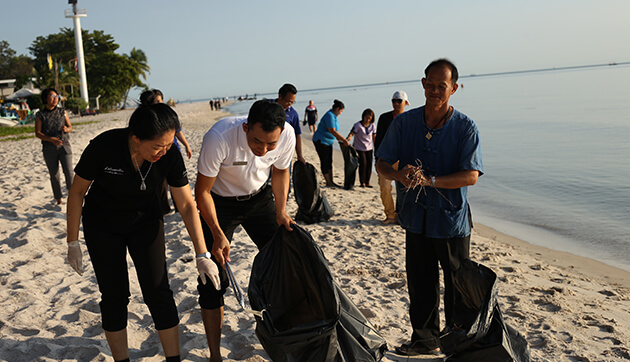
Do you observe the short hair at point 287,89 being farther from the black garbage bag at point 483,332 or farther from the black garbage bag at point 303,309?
the black garbage bag at point 483,332

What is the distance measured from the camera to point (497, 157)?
12.6 metres

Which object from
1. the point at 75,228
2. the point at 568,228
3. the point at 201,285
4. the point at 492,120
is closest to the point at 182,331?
the point at 201,285

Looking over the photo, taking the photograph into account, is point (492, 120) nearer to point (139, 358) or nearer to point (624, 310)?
point (624, 310)

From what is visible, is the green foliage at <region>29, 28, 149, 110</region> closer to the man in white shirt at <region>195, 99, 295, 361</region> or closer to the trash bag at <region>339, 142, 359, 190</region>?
the trash bag at <region>339, 142, 359, 190</region>

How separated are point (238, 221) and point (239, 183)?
25 cm

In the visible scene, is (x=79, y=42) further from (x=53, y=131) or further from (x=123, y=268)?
(x=123, y=268)

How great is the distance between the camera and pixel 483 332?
2293 mm

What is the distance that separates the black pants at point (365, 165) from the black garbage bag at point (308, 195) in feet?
8.65

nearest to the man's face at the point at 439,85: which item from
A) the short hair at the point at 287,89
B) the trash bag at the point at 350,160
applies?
the short hair at the point at 287,89

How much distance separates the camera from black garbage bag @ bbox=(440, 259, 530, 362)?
2289 millimetres

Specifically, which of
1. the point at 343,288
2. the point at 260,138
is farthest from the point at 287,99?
the point at 260,138

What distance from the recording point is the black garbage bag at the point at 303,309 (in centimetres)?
229

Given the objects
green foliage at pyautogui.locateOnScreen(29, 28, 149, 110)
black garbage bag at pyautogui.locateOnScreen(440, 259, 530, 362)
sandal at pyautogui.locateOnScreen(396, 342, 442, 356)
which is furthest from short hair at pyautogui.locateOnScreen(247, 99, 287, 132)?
green foliage at pyautogui.locateOnScreen(29, 28, 149, 110)

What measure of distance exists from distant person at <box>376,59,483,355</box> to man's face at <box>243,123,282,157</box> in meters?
0.74
